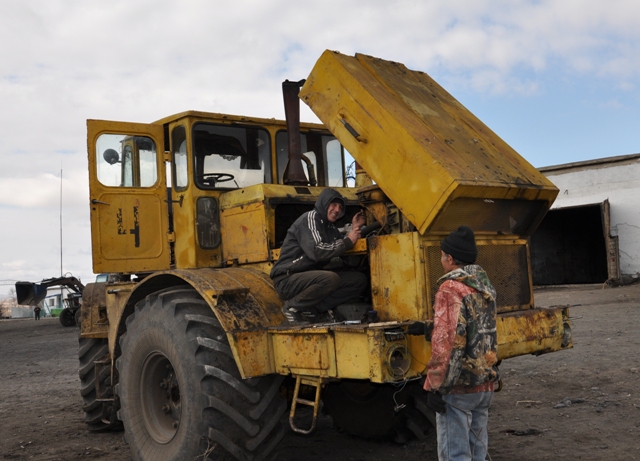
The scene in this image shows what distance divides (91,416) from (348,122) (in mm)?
4198

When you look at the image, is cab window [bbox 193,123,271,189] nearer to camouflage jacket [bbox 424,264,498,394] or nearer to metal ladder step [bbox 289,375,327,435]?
metal ladder step [bbox 289,375,327,435]

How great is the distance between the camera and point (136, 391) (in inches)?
203

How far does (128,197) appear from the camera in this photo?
6285mm

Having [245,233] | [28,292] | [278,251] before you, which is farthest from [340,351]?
[28,292]

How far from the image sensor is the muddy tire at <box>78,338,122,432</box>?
6.70 m

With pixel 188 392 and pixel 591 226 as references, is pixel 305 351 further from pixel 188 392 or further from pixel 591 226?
pixel 591 226

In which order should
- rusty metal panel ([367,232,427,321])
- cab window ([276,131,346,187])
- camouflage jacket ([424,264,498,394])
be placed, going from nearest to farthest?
camouflage jacket ([424,264,498,394]) < rusty metal panel ([367,232,427,321]) < cab window ([276,131,346,187])

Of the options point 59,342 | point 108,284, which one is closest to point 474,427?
point 108,284

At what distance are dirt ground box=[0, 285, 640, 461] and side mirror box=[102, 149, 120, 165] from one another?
8.65 feet

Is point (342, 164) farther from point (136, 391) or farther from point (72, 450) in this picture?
point (72, 450)

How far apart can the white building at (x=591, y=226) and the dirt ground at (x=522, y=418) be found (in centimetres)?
940

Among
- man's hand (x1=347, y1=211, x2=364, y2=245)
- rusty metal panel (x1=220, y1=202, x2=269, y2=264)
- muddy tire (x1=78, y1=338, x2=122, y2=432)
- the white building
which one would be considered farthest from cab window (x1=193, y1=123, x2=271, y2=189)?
the white building

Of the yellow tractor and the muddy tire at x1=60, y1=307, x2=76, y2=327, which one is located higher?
A: the yellow tractor

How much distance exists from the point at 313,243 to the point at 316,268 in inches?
9.3
